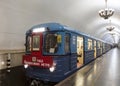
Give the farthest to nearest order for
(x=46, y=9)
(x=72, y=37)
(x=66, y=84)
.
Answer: (x=46, y=9), (x=72, y=37), (x=66, y=84)

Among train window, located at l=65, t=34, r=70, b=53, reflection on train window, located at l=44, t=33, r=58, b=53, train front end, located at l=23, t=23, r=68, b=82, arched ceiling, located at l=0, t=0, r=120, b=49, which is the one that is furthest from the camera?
arched ceiling, located at l=0, t=0, r=120, b=49

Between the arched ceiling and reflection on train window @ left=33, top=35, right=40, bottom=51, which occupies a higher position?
the arched ceiling

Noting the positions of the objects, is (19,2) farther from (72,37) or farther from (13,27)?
(72,37)

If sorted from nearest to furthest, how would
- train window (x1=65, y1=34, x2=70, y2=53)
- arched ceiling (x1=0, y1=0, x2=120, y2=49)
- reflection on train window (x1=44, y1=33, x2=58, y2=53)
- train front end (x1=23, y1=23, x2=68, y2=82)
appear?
train front end (x1=23, y1=23, x2=68, y2=82) < reflection on train window (x1=44, y1=33, x2=58, y2=53) < train window (x1=65, y1=34, x2=70, y2=53) < arched ceiling (x1=0, y1=0, x2=120, y2=49)

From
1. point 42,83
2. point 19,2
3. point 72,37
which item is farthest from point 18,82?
point 19,2

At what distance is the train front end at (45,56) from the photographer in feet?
20.6

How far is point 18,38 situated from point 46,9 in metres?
2.69

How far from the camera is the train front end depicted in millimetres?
6287

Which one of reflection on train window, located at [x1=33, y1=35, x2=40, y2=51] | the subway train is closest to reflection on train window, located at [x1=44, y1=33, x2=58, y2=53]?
the subway train

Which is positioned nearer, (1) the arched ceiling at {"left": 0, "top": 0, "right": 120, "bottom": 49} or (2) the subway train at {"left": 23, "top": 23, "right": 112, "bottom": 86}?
(2) the subway train at {"left": 23, "top": 23, "right": 112, "bottom": 86}

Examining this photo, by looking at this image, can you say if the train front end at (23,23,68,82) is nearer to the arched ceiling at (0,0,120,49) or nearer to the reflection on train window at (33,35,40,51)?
the reflection on train window at (33,35,40,51)

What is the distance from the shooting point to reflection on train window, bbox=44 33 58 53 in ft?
21.8

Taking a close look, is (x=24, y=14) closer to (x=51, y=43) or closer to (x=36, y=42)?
(x=36, y=42)

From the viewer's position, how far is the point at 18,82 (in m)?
8.22
